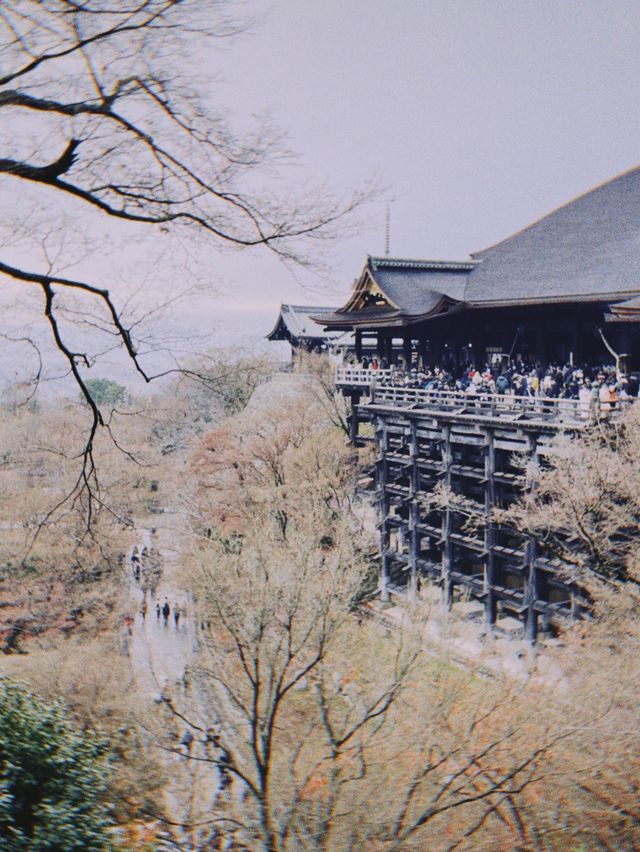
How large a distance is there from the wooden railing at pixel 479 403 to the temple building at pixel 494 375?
4 cm

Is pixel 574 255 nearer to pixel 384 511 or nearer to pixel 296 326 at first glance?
pixel 384 511

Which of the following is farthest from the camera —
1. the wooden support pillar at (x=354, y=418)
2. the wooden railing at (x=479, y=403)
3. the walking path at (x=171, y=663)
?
the wooden support pillar at (x=354, y=418)

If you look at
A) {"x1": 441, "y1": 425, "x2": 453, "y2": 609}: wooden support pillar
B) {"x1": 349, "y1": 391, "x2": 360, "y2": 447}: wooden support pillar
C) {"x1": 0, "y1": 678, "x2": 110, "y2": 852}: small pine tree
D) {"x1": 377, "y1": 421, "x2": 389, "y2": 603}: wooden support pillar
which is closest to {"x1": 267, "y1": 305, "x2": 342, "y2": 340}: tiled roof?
{"x1": 349, "y1": 391, "x2": 360, "y2": 447}: wooden support pillar

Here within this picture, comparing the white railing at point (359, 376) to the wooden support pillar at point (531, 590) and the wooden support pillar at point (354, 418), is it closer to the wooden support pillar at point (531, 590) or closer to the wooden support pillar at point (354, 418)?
the wooden support pillar at point (354, 418)

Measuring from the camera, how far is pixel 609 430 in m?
11.1

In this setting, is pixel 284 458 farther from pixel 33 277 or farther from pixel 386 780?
pixel 33 277

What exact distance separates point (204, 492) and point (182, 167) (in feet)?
49.4

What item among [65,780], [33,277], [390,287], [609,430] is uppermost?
[390,287]

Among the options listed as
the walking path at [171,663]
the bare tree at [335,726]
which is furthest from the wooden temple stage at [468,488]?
the walking path at [171,663]

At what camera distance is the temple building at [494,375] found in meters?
13.4

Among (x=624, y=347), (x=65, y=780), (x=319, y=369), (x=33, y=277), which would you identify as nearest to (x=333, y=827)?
(x=65, y=780)

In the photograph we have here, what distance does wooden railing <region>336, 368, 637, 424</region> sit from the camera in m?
11.6

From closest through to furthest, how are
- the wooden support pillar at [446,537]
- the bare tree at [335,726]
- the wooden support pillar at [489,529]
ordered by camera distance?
the bare tree at [335,726]
the wooden support pillar at [489,529]
the wooden support pillar at [446,537]

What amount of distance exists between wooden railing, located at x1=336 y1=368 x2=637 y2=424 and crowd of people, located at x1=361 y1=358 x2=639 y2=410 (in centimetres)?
15
